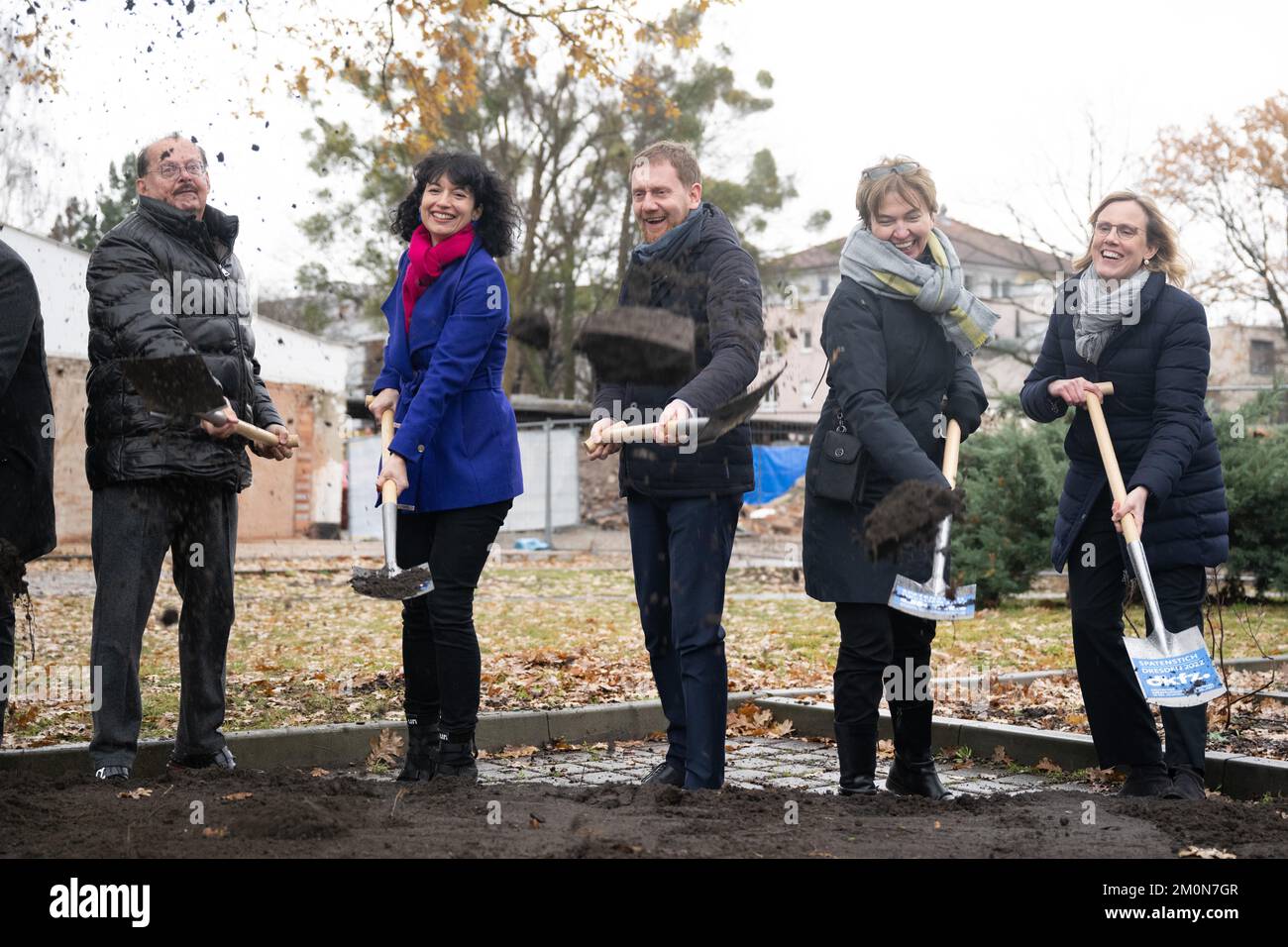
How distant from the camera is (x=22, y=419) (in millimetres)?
4688

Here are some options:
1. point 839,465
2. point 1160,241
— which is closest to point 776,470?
point 1160,241

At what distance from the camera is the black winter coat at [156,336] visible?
4.86m

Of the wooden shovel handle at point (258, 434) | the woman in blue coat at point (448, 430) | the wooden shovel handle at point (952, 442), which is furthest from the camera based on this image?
the wooden shovel handle at point (258, 434)

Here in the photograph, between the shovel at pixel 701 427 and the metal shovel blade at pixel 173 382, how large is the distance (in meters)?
1.37

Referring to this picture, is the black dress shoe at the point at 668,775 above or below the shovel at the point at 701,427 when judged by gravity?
below

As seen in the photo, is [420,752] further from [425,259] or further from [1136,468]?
[1136,468]

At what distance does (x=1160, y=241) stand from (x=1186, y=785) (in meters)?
1.92

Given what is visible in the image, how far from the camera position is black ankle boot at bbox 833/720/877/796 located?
4520mm

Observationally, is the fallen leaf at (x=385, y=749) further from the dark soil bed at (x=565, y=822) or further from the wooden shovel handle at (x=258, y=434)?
the wooden shovel handle at (x=258, y=434)

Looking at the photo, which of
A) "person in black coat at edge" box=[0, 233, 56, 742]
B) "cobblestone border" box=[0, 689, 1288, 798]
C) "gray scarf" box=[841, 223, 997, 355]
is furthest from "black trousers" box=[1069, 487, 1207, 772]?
"person in black coat at edge" box=[0, 233, 56, 742]

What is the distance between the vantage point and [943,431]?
15.7 ft

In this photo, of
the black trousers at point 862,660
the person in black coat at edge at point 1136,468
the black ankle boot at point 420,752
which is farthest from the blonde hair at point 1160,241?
the black ankle boot at point 420,752

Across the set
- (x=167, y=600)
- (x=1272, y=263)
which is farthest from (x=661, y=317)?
(x=1272, y=263)
